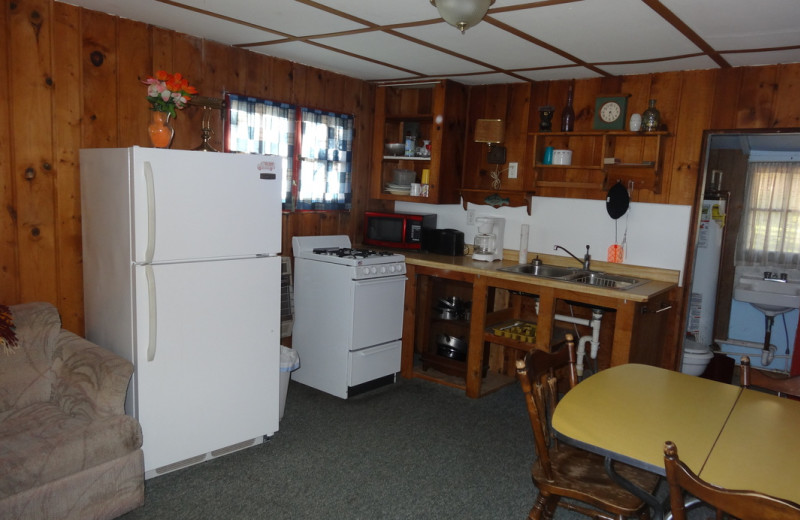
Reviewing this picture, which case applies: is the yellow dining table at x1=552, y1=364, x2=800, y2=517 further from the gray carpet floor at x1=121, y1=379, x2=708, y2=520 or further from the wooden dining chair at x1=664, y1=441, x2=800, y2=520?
the gray carpet floor at x1=121, y1=379, x2=708, y2=520

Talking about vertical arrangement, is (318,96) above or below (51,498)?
above

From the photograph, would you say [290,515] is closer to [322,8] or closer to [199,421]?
[199,421]

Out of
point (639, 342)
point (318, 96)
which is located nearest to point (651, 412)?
point (639, 342)

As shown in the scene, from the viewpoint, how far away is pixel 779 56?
321 centimetres

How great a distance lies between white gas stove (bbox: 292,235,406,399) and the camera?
3.80 metres

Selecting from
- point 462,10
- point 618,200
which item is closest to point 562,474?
point 462,10

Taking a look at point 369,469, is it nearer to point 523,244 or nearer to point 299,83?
point 523,244

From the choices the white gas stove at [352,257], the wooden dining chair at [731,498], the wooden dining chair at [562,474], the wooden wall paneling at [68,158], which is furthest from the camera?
the white gas stove at [352,257]

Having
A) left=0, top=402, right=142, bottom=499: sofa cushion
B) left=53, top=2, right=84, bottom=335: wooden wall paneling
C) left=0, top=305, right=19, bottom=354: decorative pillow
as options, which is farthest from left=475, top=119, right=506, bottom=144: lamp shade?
left=0, top=305, right=19, bottom=354: decorative pillow

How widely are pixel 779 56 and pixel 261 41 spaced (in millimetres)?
3041

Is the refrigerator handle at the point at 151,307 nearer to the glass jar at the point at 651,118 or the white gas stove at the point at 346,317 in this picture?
the white gas stove at the point at 346,317

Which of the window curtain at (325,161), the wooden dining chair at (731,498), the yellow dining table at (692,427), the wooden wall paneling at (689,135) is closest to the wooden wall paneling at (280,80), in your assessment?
the window curtain at (325,161)

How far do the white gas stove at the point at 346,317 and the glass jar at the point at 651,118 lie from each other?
1.87 meters

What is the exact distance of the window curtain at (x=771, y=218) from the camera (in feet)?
17.5
